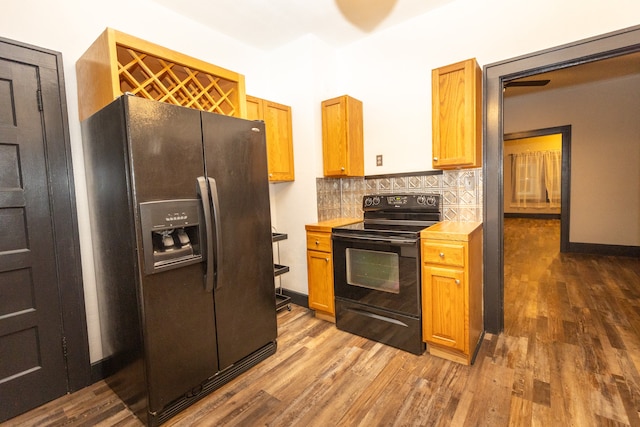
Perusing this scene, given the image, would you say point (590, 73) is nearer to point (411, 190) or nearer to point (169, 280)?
point (411, 190)

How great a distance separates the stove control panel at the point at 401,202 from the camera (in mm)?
2669

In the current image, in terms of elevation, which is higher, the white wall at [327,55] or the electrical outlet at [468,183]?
the white wall at [327,55]

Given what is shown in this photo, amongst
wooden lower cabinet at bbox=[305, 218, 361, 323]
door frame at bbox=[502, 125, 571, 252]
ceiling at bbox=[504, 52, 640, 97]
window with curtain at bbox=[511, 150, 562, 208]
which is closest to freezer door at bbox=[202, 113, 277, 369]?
wooden lower cabinet at bbox=[305, 218, 361, 323]

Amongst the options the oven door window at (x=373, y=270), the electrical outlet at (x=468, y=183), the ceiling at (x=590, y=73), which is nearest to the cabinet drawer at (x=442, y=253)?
the oven door window at (x=373, y=270)

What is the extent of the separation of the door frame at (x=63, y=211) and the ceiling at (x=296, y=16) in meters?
1.03

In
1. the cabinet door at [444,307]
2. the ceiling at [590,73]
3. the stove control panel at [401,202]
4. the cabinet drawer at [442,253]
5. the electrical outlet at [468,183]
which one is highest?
the ceiling at [590,73]

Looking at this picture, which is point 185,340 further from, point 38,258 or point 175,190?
point 38,258

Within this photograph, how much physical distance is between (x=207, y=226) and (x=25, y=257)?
108cm

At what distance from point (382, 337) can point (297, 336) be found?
71 centimetres

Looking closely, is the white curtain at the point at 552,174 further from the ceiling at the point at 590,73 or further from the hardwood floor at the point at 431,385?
the hardwood floor at the point at 431,385

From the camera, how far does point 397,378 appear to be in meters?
1.99

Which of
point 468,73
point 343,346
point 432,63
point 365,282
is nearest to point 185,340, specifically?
point 343,346

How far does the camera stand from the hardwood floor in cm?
165

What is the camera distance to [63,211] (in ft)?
6.32
